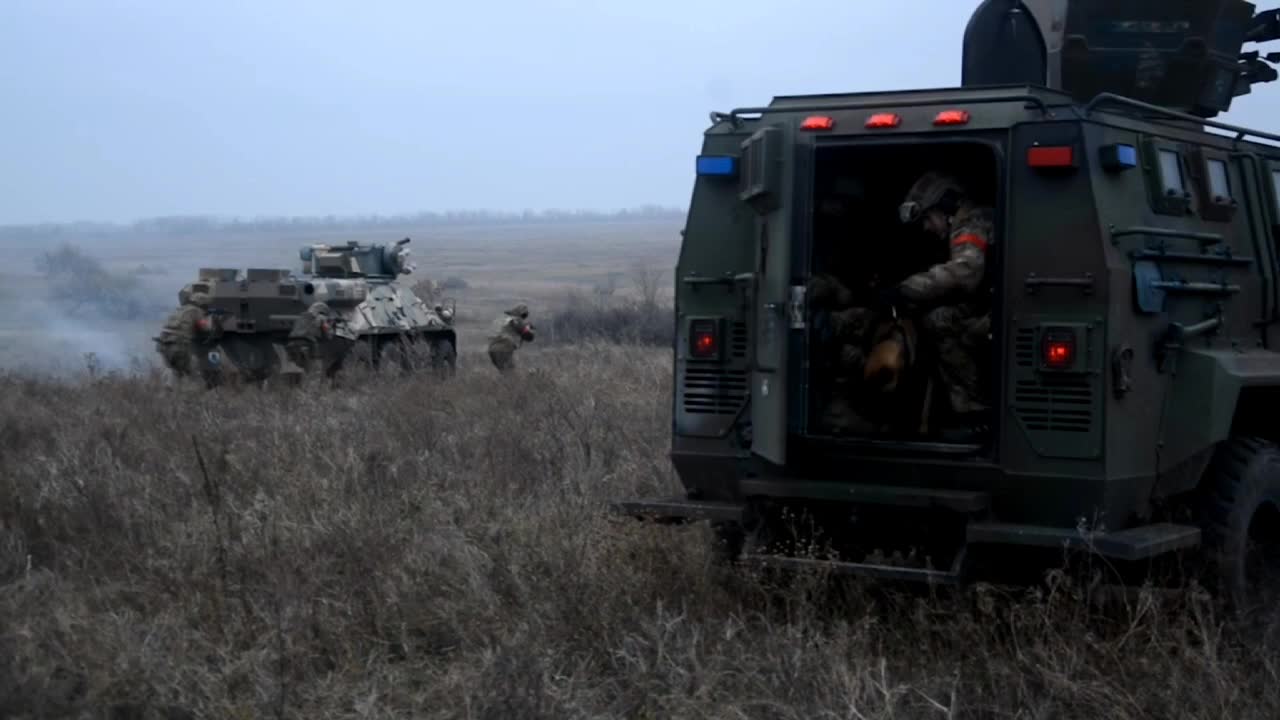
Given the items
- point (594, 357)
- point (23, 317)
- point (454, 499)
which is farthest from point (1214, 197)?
point (23, 317)

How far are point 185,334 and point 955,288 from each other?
13507 millimetres

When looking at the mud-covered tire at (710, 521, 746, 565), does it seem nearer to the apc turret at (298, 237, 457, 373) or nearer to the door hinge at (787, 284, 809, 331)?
the door hinge at (787, 284, 809, 331)

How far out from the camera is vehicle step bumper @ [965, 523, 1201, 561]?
19.6ft

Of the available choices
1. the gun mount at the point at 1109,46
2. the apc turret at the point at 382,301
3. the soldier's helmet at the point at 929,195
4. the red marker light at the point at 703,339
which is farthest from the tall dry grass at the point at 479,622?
the apc turret at the point at 382,301

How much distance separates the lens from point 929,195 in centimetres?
677

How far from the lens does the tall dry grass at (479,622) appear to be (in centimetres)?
570

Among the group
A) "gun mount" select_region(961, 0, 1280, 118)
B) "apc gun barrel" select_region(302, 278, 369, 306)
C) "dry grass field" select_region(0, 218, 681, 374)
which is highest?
"gun mount" select_region(961, 0, 1280, 118)

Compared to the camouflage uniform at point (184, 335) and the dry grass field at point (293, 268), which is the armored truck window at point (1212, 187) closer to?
the camouflage uniform at point (184, 335)

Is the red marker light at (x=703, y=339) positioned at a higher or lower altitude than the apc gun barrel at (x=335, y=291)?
higher

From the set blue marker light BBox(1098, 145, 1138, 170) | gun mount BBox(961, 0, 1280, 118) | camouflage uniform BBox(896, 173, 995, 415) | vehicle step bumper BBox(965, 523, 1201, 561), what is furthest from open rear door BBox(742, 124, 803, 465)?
gun mount BBox(961, 0, 1280, 118)

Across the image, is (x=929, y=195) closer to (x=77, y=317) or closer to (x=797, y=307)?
(x=797, y=307)

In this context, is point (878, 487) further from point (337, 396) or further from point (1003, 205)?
point (337, 396)

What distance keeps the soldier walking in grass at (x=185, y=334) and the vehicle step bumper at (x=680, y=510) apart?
12.4 m

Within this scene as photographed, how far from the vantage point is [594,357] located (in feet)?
70.0
